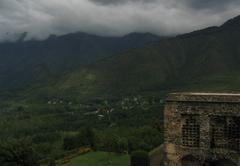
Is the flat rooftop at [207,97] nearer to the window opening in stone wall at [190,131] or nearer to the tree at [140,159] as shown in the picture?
the window opening in stone wall at [190,131]

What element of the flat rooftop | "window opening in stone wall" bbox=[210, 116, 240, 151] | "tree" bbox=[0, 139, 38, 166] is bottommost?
"tree" bbox=[0, 139, 38, 166]

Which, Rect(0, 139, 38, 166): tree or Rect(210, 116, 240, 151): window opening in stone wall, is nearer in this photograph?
Rect(210, 116, 240, 151): window opening in stone wall

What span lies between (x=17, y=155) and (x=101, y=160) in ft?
41.2

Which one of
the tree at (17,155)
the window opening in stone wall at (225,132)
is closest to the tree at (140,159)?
the tree at (17,155)

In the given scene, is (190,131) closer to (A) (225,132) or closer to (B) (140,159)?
(A) (225,132)

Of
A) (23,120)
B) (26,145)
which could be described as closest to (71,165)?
(26,145)

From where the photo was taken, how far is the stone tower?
25.7m

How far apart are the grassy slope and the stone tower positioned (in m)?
35.1

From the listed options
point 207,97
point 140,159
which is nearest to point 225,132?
point 207,97

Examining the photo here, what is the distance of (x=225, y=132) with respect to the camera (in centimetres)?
2583

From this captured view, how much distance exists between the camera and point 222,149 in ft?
84.8

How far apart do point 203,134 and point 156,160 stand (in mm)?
33930

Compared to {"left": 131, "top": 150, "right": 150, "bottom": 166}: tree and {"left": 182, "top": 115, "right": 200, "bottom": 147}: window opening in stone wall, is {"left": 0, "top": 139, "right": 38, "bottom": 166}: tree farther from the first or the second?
{"left": 182, "top": 115, "right": 200, "bottom": 147}: window opening in stone wall

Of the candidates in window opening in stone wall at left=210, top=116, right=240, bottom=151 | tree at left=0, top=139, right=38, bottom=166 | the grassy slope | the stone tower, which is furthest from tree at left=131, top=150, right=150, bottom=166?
window opening in stone wall at left=210, top=116, right=240, bottom=151
